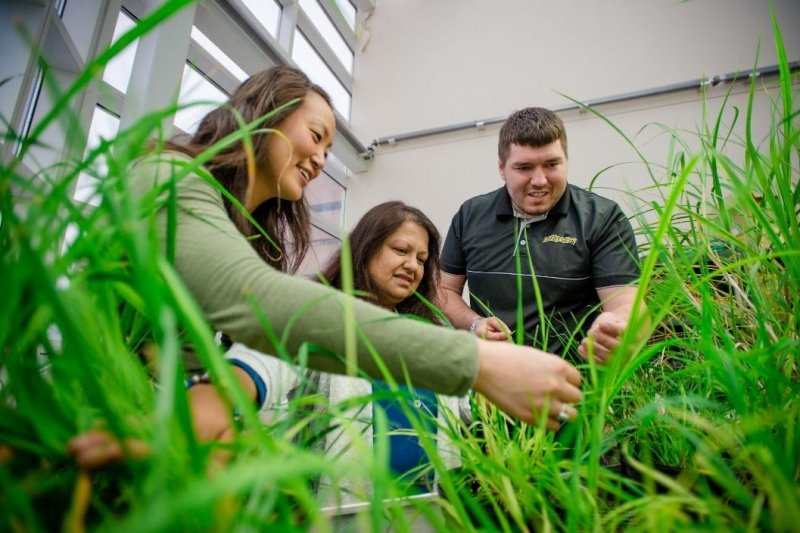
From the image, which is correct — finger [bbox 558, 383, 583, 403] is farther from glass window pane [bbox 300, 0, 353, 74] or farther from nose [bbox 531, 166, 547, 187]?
glass window pane [bbox 300, 0, 353, 74]

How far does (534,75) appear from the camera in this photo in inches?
109

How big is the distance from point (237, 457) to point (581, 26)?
10.8ft

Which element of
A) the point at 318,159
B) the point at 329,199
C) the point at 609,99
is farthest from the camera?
the point at 329,199

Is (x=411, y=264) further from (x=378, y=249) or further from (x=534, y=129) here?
(x=534, y=129)

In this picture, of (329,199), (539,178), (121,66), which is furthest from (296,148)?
(329,199)

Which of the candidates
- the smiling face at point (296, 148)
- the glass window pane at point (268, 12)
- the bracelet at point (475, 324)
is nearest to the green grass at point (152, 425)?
the smiling face at point (296, 148)

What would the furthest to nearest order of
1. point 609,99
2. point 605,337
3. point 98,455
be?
point 609,99 → point 605,337 → point 98,455

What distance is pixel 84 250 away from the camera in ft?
0.56

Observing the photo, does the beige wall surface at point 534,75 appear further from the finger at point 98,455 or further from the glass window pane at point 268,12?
the finger at point 98,455

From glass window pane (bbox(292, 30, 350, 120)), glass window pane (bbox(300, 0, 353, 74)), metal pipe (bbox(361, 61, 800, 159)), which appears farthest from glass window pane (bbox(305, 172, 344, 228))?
glass window pane (bbox(300, 0, 353, 74))

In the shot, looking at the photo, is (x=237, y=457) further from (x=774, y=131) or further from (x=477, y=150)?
(x=477, y=150)

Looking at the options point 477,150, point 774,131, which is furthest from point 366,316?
point 477,150

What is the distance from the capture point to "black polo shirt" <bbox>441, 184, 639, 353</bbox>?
40.3 inches

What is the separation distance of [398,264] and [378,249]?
0.24 feet
